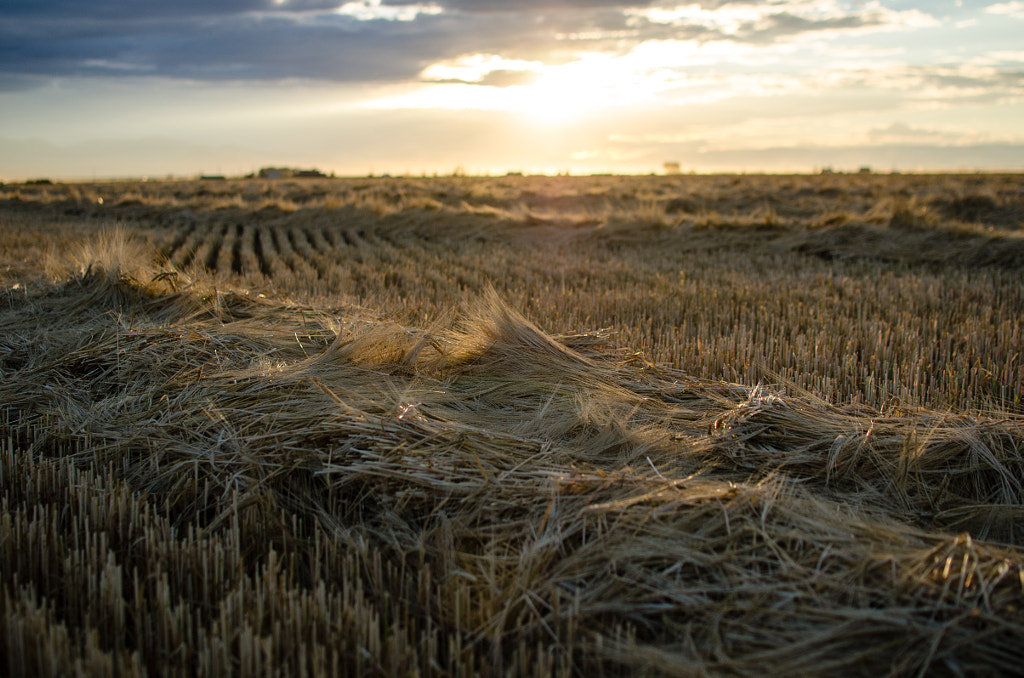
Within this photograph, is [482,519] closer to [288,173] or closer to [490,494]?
[490,494]

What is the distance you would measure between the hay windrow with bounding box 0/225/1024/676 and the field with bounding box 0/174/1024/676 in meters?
0.01

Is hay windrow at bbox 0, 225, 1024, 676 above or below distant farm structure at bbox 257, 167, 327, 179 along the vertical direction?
below

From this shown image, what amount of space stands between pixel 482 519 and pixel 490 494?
0.30ft

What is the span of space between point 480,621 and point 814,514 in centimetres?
115

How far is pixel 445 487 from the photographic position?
230cm

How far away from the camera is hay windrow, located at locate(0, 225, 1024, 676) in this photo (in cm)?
163

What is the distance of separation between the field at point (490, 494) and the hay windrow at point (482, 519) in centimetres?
1

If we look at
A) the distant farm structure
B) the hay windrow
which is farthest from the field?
the distant farm structure

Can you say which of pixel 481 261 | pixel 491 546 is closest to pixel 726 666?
pixel 491 546

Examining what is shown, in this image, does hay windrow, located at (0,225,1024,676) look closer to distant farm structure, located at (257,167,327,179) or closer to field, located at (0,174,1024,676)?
field, located at (0,174,1024,676)

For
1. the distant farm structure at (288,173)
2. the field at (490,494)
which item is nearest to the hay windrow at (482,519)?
the field at (490,494)

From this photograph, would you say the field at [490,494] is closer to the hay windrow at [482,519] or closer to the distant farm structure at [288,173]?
the hay windrow at [482,519]

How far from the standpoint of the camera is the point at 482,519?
2.23 meters

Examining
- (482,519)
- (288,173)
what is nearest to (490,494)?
(482,519)
